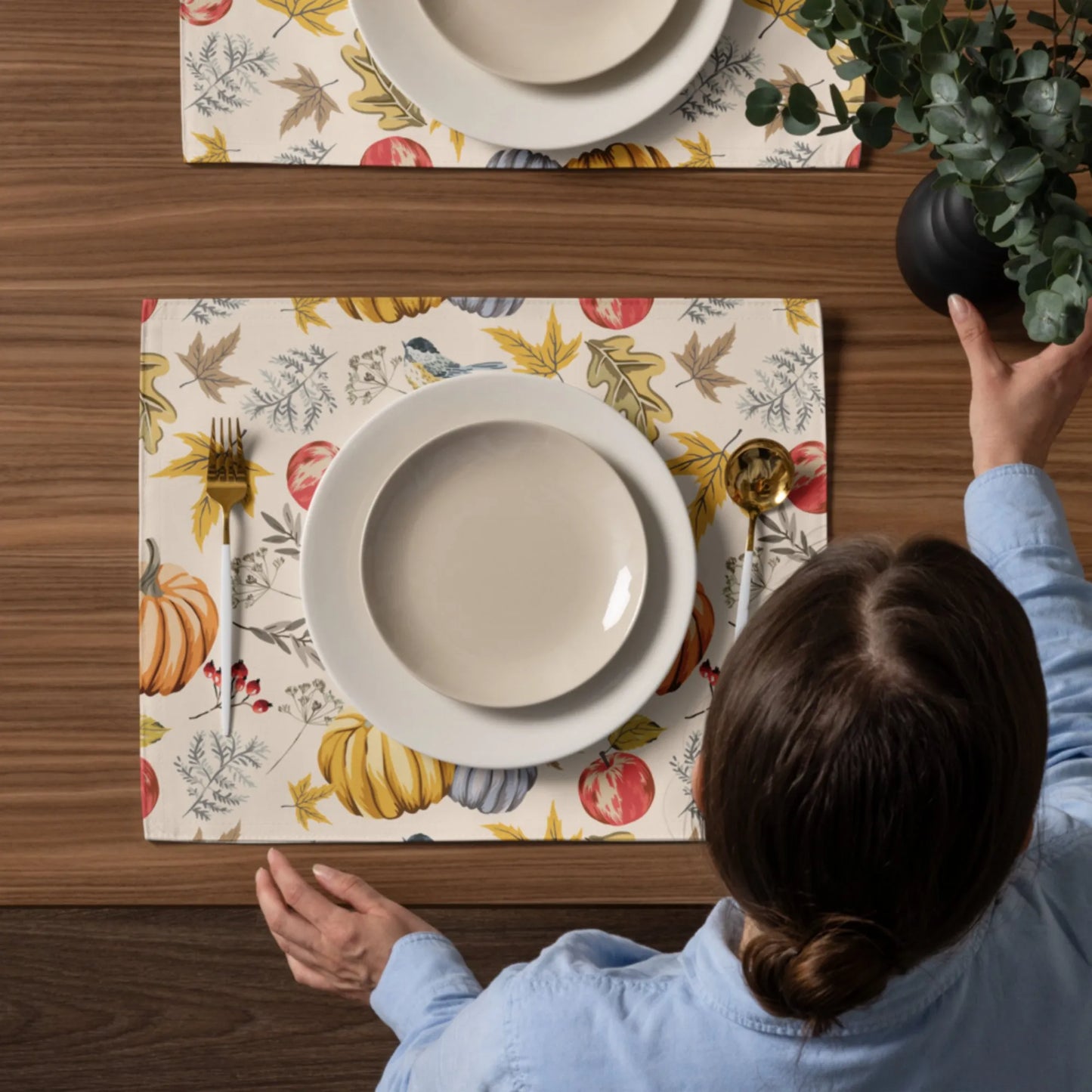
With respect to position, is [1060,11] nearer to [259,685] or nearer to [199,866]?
[259,685]

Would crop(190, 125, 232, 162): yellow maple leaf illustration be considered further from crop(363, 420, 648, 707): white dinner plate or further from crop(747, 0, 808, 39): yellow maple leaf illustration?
crop(747, 0, 808, 39): yellow maple leaf illustration

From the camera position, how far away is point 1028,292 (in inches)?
22.4

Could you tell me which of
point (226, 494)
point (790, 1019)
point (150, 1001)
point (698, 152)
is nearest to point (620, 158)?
point (698, 152)

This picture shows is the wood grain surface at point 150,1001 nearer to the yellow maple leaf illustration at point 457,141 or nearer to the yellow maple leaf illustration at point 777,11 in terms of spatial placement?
the yellow maple leaf illustration at point 457,141

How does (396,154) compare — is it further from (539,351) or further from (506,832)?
(506,832)

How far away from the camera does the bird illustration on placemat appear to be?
77 centimetres

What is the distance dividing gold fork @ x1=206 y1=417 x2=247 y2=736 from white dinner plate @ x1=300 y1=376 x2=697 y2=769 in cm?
6

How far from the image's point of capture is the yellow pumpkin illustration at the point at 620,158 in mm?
784

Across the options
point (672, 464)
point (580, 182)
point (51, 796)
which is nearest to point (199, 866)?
point (51, 796)

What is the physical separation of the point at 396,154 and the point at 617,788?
52 centimetres

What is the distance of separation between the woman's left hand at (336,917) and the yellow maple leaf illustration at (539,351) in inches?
16.1

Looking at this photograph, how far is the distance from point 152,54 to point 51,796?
575mm

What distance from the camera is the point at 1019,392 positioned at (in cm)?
74

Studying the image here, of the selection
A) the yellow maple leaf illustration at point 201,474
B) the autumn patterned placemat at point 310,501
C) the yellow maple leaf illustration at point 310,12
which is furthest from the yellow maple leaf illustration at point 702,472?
the yellow maple leaf illustration at point 310,12
